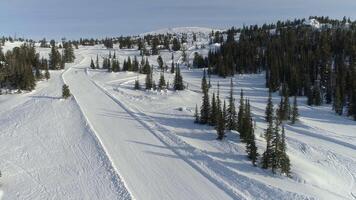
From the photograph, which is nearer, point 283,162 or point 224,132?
point 283,162

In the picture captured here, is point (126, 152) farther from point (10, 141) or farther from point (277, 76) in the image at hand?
point (277, 76)

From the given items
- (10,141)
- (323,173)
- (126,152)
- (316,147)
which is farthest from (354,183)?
(10,141)

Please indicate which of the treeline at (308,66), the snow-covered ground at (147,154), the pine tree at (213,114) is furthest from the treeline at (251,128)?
the treeline at (308,66)

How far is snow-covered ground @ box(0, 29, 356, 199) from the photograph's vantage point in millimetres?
41812

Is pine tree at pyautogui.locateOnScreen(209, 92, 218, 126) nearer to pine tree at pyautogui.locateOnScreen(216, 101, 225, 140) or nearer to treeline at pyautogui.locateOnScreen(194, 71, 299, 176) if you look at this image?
treeline at pyautogui.locateOnScreen(194, 71, 299, 176)

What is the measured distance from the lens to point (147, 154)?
172 ft

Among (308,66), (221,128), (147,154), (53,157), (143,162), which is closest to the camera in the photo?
(143,162)

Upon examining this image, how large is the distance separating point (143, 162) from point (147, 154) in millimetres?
3143

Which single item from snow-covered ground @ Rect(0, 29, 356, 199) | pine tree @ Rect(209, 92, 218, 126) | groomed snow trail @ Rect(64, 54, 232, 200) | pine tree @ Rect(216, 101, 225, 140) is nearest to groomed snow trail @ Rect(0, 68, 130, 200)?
snow-covered ground @ Rect(0, 29, 356, 199)

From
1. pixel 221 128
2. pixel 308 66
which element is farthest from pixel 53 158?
pixel 308 66

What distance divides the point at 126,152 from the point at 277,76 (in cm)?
8772

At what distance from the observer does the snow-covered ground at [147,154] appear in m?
41.8

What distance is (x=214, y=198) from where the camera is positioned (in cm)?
3809

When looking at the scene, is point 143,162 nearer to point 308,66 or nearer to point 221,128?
point 221,128
